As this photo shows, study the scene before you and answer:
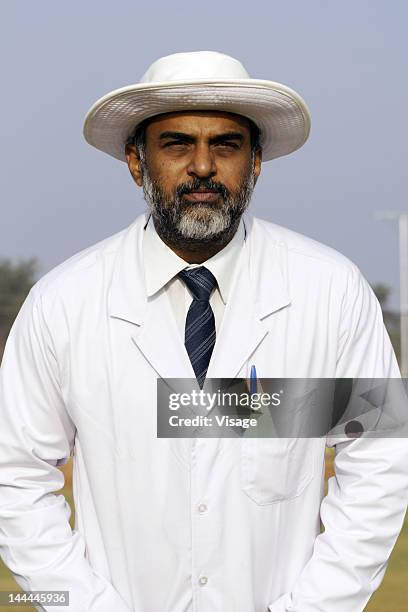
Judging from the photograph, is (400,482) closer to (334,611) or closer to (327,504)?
(327,504)

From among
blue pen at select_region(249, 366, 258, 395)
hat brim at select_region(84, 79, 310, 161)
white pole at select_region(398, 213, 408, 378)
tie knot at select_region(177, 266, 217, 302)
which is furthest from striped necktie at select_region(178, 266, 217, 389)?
white pole at select_region(398, 213, 408, 378)

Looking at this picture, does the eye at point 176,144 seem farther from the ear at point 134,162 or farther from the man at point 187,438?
the ear at point 134,162

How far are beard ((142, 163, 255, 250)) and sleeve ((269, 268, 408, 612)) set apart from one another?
0.36 meters

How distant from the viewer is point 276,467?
8.77ft

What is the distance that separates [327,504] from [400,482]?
0.20 metres

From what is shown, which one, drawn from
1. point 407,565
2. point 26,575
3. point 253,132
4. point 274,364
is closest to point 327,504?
point 274,364

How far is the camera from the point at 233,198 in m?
2.66

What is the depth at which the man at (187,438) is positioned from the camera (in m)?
2.62

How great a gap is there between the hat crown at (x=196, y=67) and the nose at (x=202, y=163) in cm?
20

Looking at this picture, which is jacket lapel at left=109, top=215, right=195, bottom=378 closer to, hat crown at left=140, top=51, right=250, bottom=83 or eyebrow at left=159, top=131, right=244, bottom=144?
eyebrow at left=159, top=131, right=244, bottom=144

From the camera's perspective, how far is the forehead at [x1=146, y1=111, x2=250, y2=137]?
8.78 feet

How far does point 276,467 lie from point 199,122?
2.92 ft

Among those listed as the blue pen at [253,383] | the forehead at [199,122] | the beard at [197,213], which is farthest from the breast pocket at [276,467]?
the forehead at [199,122]

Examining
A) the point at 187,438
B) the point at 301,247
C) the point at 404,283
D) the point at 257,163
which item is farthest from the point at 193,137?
the point at 404,283
